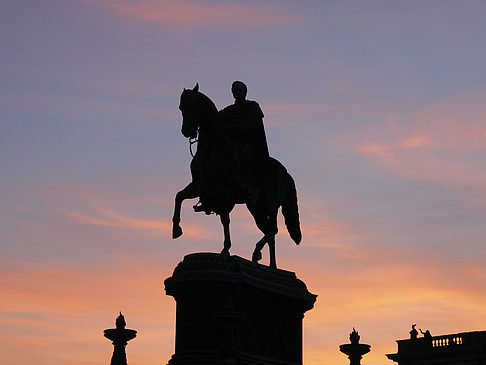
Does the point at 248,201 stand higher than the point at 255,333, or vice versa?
the point at 248,201

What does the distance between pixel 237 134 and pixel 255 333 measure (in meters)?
6.44

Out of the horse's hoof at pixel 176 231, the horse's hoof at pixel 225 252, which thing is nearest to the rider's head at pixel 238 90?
the horse's hoof at pixel 176 231

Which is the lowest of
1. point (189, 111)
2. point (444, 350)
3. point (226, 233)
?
point (226, 233)

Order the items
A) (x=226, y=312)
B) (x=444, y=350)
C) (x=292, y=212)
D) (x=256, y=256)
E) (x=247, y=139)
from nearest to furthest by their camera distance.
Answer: (x=226, y=312) → (x=247, y=139) → (x=256, y=256) → (x=292, y=212) → (x=444, y=350)

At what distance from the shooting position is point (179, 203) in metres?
47.3

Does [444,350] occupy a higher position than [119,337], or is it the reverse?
[444,350]

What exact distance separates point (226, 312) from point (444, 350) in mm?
55281

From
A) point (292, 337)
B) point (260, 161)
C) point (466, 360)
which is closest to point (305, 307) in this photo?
point (292, 337)

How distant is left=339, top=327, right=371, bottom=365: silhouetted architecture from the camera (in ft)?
167

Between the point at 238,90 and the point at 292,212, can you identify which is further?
the point at 292,212

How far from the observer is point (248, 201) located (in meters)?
48.1

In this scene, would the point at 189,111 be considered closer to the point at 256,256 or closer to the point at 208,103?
the point at 208,103

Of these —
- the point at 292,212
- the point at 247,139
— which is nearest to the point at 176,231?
the point at 247,139

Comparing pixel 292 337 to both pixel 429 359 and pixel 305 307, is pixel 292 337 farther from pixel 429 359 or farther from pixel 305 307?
pixel 429 359
